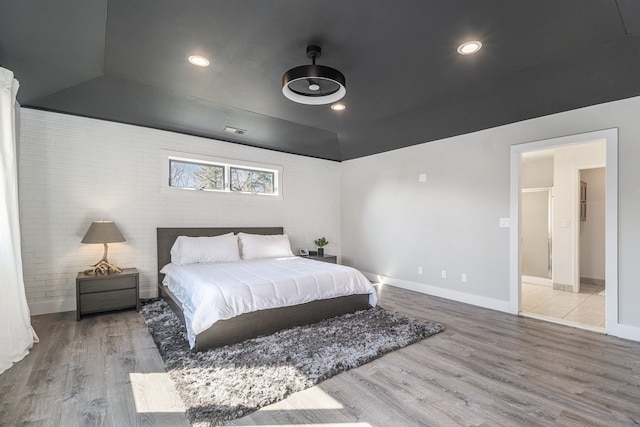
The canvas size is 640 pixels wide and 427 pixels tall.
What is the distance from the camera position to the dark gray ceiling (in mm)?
2197

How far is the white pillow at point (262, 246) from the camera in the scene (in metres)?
4.86

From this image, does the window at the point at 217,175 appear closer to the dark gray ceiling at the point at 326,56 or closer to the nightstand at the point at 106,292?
the dark gray ceiling at the point at 326,56

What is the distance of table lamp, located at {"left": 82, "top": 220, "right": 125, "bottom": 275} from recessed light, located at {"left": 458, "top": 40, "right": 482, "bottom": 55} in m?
4.36

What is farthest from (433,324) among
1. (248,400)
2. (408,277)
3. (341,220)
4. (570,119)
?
(341,220)

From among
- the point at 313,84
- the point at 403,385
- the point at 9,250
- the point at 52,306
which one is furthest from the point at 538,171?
the point at 52,306

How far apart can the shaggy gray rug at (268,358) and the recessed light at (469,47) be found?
9.03ft

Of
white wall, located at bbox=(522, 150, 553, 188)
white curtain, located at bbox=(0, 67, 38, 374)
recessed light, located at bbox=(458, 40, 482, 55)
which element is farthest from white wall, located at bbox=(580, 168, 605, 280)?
white curtain, located at bbox=(0, 67, 38, 374)

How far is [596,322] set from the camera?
142 inches

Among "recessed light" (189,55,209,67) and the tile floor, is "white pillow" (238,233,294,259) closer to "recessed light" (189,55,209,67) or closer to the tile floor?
"recessed light" (189,55,209,67)

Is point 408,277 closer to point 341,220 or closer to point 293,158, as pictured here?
point 341,220

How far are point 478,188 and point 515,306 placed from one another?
1647mm

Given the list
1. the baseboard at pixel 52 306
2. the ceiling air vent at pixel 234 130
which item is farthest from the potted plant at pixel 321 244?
the baseboard at pixel 52 306

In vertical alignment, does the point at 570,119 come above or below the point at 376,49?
below

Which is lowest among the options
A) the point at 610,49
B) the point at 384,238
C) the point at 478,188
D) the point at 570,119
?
the point at 384,238
